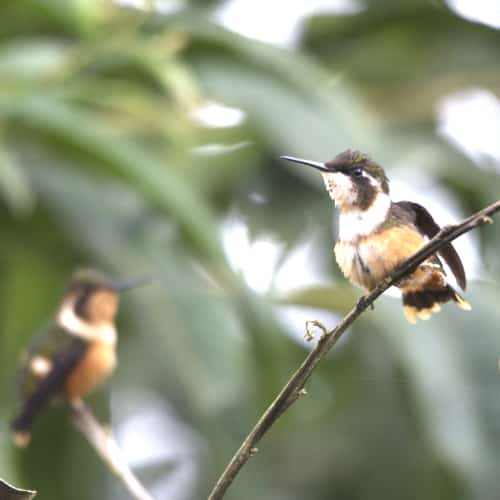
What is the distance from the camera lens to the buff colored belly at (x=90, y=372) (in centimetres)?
274

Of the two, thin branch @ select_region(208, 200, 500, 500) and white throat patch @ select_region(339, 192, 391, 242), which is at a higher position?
thin branch @ select_region(208, 200, 500, 500)

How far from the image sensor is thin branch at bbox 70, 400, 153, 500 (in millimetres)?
1614

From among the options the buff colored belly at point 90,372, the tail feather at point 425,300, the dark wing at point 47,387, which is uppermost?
the tail feather at point 425,300

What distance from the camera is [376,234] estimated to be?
4.64ft

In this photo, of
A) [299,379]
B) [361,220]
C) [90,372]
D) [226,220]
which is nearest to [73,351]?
[90,372]

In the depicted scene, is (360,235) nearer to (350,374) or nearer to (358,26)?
(350,374)

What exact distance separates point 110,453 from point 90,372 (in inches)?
41.5

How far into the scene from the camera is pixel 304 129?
4.05 m

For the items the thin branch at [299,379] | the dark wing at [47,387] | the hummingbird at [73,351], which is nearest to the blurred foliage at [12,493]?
the thin branch at [299,379]

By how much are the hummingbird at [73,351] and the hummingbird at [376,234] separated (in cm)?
129

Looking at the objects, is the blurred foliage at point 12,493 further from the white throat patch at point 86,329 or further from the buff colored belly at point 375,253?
the white throat patch at point 86,329

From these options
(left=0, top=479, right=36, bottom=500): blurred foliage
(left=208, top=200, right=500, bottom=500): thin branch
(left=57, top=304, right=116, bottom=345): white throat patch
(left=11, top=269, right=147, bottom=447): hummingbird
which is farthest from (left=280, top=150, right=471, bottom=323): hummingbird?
(left=57, top=304, right=116, bottom=345): white throat patch

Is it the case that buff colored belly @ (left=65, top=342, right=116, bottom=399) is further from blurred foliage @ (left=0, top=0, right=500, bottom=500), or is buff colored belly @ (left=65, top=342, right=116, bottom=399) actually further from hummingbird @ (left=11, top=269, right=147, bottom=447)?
blurred foliage @ (left=0, top=0, right=500, bottom=500)

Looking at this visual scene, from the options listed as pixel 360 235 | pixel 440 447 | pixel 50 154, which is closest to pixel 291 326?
pixel 50 154
